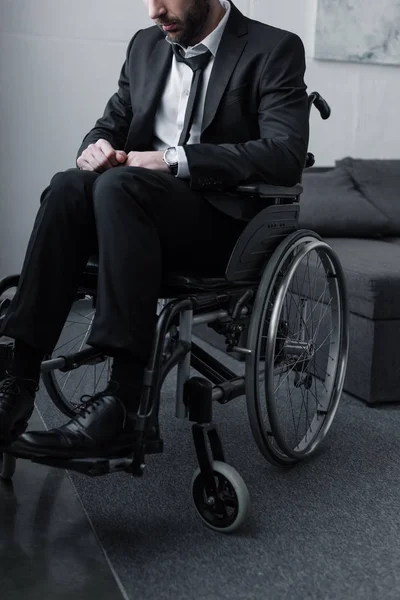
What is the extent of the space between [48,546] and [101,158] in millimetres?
767

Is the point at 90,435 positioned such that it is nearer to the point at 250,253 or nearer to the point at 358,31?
the point at 250,253

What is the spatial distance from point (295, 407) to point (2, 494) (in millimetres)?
940

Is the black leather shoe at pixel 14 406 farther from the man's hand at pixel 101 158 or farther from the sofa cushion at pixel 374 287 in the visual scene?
the sofa cushion at pixel 374 287

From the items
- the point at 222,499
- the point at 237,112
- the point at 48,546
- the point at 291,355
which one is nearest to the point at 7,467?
the point at 48,546

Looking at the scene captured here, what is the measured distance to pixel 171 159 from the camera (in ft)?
5.33

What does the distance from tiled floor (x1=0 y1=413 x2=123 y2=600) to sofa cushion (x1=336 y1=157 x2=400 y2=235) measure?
1891mm

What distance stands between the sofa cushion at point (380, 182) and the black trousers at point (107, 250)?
177cm

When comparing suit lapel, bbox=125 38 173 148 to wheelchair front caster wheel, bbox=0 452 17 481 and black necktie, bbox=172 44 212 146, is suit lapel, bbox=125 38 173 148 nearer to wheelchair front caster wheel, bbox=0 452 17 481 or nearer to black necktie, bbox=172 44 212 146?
black necktie, bbox=172 44 212 146

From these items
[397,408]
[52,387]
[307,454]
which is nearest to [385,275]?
[397,408]

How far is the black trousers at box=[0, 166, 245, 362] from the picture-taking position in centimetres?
144

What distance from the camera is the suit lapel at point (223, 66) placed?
1768 millimetres

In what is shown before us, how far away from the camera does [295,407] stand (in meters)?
2.34

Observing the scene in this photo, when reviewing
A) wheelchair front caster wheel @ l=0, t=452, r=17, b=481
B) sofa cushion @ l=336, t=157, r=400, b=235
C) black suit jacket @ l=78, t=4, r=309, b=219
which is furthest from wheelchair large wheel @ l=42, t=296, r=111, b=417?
sofa cushion @ l=336, t=157, r=400, b=235

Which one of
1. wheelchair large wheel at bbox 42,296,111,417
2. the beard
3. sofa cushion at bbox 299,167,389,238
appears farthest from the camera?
sofa cushion at bbox 299,167,389,238
